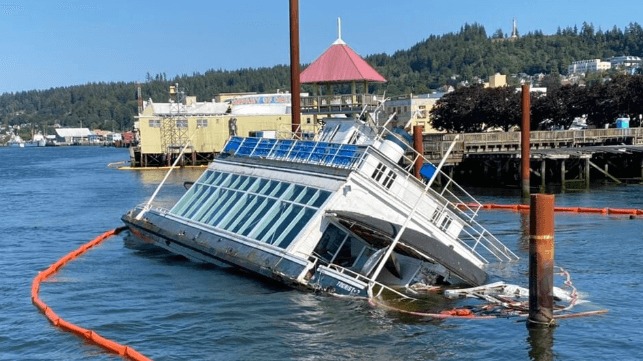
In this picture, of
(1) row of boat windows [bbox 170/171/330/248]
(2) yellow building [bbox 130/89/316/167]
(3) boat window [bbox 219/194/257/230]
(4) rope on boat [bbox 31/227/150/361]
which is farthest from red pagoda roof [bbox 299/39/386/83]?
(2) yellow building [bbox 130/89/316/167]

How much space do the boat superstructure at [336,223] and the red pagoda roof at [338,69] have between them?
17804 millimetres

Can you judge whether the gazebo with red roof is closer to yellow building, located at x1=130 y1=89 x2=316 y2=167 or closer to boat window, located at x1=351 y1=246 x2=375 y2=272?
boat window, located at x1=351 y1=246 x2=375 y2=272

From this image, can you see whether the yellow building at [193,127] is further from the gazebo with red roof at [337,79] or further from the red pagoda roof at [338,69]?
the gazebo with red roof at [337,79]

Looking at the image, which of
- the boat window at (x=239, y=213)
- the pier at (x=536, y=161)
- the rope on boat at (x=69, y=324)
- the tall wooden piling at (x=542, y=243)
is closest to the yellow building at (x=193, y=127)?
the pier at (x=536, y=161)

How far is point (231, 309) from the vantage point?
83.9ft

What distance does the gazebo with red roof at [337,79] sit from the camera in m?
53.1

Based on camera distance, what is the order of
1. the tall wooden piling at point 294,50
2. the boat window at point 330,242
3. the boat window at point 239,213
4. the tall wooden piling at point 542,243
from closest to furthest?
the tall wooden piling at point 542,243, the boat window at point 330,242, the boat window at point 239,213, the tall wooden piling at point 294,50

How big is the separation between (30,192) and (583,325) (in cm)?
6013

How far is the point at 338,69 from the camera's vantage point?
53.7m

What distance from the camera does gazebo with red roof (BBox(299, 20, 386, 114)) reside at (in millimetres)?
53094

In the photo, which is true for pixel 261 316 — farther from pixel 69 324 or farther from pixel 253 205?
pixel 253 205

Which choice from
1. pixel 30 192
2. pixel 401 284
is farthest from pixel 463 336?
pixel 30 192

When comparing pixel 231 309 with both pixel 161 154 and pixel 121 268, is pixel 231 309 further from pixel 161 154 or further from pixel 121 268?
pixel 161 154

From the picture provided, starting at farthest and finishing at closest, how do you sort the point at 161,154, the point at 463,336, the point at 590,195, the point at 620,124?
the point at 161,154, the point at 620,124, the point at 590,195, the point at 463,336
